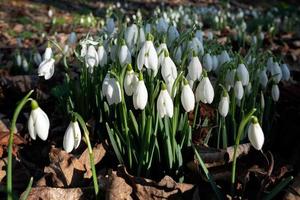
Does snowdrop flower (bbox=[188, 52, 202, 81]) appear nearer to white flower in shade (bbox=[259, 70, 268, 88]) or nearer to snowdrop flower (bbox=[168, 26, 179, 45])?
white flower in shade (bbox=[259, 70, 268, 88])

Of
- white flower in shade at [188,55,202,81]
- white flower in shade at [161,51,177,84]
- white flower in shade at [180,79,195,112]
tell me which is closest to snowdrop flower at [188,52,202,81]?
white flower in shade at [188,55,202,81]

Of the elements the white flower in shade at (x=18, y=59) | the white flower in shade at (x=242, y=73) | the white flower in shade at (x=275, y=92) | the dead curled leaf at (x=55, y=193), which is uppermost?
the white flower in shade at (x=242, y=73)

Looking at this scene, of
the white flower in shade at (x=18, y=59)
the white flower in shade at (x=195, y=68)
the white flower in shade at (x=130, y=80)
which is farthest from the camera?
the white flower in shade at (x=18, y=59)

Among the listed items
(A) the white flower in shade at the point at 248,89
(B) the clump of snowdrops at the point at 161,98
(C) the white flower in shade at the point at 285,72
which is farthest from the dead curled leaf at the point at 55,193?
(C) the white flower in shade at the point at 285,72

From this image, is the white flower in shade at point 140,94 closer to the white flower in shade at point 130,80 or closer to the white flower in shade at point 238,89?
the white flower in shade at point 130,80

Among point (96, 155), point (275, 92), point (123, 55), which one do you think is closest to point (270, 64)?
point (275, 92)

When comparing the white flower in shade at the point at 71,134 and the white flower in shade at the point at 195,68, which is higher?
the white flower in shade at the point at 195,68

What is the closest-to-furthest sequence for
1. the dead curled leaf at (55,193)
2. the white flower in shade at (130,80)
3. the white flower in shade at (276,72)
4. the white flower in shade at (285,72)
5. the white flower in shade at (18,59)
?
1. the dead curled leaf at (55,193)
2. the white flower in shade at (130,80)
3. the white flower in shade at (276,72)
4. the white flower in shade at (285,72)
5. the white flower in shade at (18,59)

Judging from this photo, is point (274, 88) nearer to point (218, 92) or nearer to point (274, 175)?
point (218, 92)

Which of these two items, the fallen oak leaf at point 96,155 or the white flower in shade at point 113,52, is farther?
the white flower in shade at point 113,52
